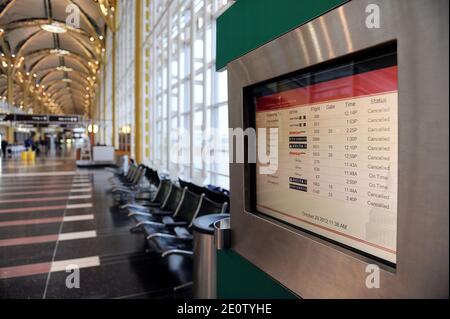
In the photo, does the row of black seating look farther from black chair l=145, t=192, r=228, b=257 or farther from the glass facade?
the glass facade

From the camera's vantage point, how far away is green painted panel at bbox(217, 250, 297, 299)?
3.73 ft

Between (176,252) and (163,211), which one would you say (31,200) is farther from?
(176,252)

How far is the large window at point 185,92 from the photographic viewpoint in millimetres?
5582

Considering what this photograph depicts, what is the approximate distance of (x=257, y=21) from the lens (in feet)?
3.94

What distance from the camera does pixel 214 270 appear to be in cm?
181

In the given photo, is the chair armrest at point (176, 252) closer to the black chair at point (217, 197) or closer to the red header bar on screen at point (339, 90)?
the black chair at point (217, 197)

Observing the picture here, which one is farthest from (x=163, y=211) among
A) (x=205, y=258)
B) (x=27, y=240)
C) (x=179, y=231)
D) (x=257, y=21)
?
(x=257, y=21)

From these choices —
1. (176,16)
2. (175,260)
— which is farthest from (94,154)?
(175,260)

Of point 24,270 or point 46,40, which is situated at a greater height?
point 46,40

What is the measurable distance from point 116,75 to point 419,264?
67.7 feet

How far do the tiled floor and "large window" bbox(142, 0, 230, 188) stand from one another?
1800 mm

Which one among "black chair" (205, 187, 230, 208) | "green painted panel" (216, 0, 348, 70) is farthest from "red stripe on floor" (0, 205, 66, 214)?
"green painted panel" (216, 0, 348, 70)

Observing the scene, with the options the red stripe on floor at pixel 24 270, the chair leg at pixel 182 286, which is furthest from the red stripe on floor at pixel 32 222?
the chair leg at pixel 182 286

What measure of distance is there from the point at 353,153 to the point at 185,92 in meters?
7.00
